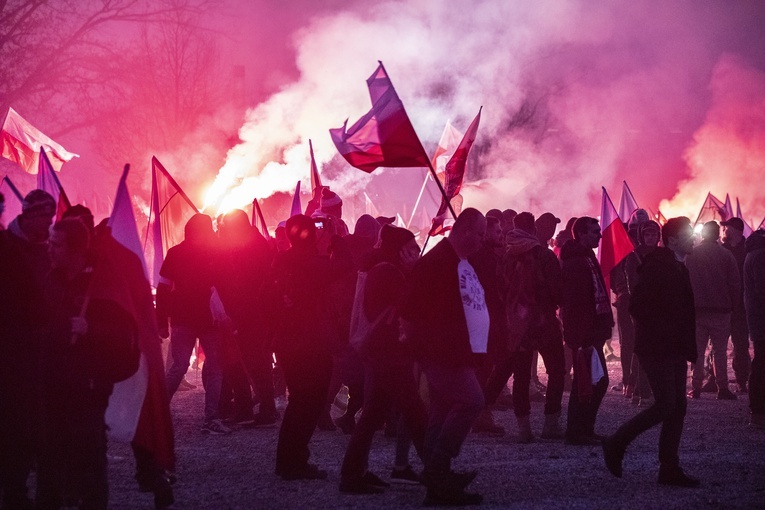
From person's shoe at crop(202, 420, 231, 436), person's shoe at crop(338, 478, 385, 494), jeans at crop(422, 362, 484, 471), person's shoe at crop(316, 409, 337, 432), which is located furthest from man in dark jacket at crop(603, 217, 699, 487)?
person's shoe at crop(202, 420, 231, 436)

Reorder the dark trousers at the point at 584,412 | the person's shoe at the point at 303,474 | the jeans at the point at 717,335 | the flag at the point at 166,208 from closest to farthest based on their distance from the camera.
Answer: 1. the person's shoe at the point at 303,474
2. the dark trousers at the point at 584,412
3. the jeans at the point at 717,335
4. the flag at the point at 166,208

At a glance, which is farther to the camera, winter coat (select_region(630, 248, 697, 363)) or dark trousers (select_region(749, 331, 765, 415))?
dark trousers (select_region(749, 331, 765, 415))

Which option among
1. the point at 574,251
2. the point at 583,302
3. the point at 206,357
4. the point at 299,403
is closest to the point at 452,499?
the point at 299,403

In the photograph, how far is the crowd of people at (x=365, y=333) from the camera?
17.1ft

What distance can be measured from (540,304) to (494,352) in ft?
1.88

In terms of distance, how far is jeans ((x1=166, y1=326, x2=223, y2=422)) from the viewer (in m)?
9.21

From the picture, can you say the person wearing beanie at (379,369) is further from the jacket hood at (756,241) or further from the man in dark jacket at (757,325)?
the jacket hood at (756,241)

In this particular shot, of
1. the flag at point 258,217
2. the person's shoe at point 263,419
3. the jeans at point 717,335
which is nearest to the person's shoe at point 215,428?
the person's shoe at point 263,419

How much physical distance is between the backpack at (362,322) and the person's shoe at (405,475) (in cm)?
89

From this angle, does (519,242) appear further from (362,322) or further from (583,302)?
(362,322)

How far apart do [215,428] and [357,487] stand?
301 centimetres

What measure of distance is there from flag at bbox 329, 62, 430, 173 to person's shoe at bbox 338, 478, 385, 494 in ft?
8.55

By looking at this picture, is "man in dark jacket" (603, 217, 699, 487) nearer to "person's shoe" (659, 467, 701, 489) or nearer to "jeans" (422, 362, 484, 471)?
"person's shoe" (659, 467, 701, 489)

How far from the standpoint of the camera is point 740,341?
12188mm
